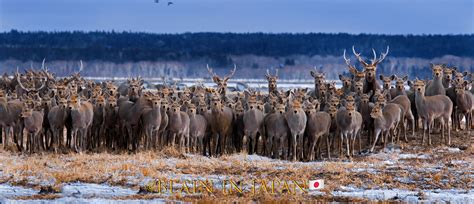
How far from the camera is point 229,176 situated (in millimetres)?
24094

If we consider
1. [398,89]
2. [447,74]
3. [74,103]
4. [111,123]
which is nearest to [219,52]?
[447,74]

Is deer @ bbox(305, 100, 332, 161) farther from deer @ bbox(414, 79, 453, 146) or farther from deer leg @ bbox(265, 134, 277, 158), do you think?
deer @ bbox(414, 79, 453, 146)

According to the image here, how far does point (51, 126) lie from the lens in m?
28.7

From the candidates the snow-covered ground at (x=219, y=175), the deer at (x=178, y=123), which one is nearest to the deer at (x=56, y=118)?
the snow-covered ground at (x=219, y=175)

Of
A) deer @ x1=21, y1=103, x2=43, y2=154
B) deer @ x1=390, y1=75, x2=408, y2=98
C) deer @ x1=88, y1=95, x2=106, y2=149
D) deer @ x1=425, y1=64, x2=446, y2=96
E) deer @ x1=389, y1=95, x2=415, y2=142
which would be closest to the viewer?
deer @ x1=21, y1=103, x2=43, y2=154

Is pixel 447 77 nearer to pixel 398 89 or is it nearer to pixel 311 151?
pixel 398 89

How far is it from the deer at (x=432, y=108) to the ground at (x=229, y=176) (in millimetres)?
2038

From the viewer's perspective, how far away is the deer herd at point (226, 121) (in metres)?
28.7

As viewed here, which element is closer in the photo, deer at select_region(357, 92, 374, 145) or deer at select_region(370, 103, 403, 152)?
deer at select_region(370, 103, 403, 152)

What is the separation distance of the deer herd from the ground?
3.21 feet

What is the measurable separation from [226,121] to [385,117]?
155 inches

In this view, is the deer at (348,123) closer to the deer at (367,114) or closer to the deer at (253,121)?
the deer at (367,114)

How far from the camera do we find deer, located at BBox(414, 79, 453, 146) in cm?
→ 3053

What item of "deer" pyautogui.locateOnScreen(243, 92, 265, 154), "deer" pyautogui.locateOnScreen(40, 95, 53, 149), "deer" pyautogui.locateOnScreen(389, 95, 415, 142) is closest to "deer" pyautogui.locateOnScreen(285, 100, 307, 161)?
"deer" pyautogui.locateOnScreen(243, 92, 265, 154)
